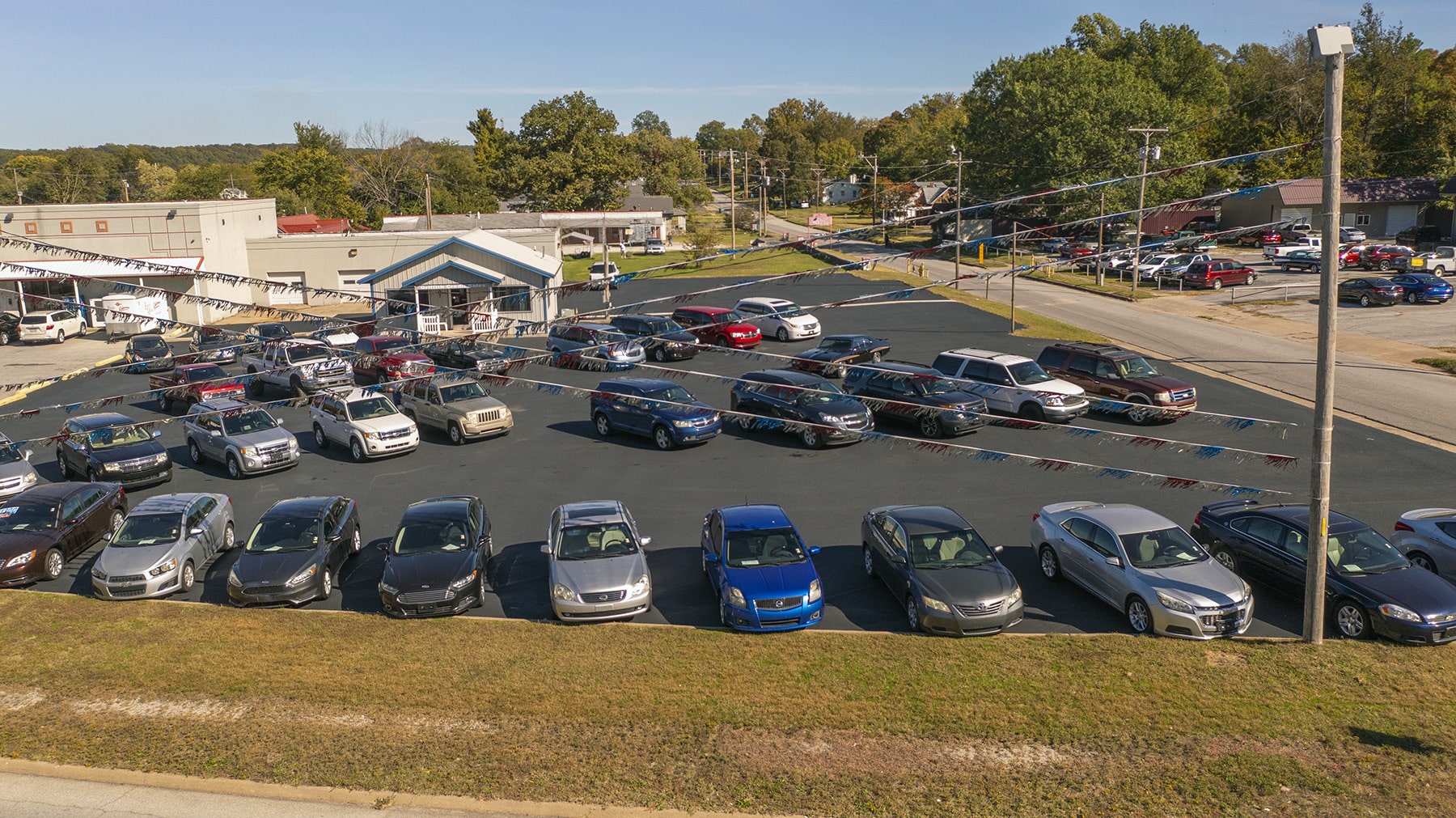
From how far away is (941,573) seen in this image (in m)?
14.3

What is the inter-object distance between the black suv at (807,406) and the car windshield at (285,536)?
10.8 metres

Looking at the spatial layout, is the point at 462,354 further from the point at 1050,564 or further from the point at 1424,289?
the point at 1424,289

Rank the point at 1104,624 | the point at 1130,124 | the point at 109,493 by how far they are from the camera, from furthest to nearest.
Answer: the point at 1130,124, the point at 109,493, the point at 1104,624

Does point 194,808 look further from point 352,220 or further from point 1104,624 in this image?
point 352,220

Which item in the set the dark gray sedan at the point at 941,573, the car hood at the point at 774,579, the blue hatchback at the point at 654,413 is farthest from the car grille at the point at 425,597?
the blue hatchback at the point at 654,413

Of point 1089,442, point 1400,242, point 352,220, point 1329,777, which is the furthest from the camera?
point 352,220

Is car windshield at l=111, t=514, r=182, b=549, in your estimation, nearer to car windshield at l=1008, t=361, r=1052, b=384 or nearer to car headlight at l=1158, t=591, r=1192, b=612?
car headlight at l=1158, t=591, r=1192, b=612

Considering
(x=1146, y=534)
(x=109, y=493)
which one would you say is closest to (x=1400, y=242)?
(x=1146, y=534)

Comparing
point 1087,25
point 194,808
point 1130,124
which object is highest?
point 1087,25

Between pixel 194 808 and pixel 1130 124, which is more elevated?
pixel 1130 124

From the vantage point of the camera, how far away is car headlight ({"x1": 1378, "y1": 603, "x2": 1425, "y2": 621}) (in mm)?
13164

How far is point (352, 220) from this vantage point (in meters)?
98.9

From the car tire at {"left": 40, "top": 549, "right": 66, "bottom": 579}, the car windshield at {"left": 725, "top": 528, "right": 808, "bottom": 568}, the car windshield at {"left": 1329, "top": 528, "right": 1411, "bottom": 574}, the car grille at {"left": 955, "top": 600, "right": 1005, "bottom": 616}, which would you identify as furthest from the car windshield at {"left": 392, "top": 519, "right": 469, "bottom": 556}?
the car windshield at {"left": 1329, "top": 528, "right": 1411, "bottom": 574}

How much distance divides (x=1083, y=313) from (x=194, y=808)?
4427cm
